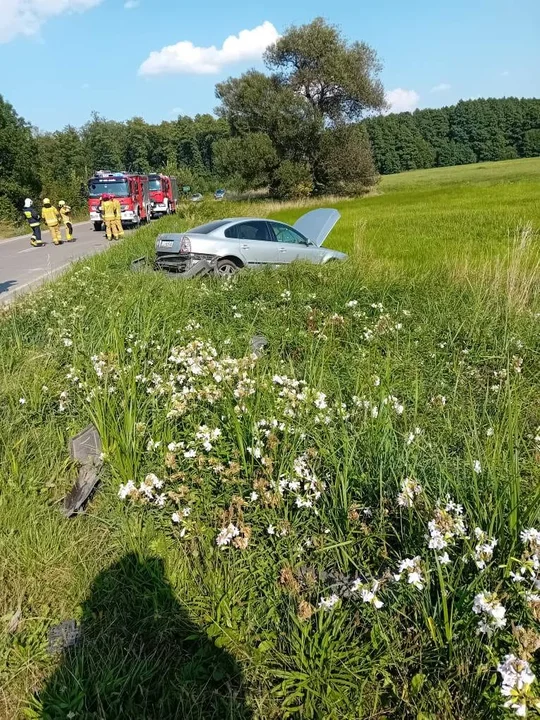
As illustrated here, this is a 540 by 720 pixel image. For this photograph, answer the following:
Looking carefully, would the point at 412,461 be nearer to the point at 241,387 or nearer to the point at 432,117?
the point at 241,387

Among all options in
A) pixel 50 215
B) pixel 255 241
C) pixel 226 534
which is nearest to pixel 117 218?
pixel 50 215

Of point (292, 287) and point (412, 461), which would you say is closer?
point (412, 461)

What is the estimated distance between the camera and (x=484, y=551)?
1.90 meters

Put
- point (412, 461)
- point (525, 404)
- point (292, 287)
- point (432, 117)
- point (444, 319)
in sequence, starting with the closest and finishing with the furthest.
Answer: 1. point (412, 461)
2. point (525, 404)
3. point (444, 319)
4. point (292, 287)
5. point (432, 117)

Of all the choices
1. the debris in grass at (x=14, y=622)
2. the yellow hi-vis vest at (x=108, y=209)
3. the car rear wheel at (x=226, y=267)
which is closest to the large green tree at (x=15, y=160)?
the yellow hi-vis vest at (x=108, y=209)

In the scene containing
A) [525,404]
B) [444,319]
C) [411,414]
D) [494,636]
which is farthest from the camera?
[444,319]

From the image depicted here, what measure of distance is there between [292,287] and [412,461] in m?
5.70

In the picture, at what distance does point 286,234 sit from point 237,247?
139cm

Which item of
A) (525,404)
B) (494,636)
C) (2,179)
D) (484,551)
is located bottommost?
(525,404)


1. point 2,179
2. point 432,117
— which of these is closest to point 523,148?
point 432,117

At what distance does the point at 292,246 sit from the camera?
11422mm

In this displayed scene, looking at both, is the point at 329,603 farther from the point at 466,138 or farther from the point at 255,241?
the point at 466,138

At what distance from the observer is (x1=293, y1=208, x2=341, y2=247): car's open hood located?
1205 centimetres

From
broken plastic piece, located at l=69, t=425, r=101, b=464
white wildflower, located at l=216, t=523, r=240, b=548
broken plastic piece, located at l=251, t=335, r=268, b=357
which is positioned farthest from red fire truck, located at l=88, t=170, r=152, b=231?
white wildflower, located at l=216, t=523, r=240, b=548
